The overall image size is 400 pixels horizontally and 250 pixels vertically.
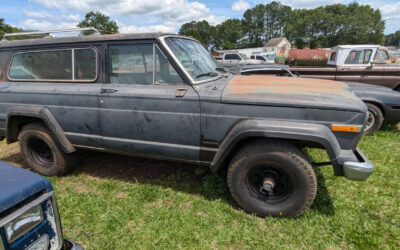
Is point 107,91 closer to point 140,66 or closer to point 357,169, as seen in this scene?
point 140,66

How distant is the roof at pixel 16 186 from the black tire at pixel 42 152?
7.05 ft

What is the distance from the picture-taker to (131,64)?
2.97 meters

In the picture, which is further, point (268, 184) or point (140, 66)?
point (140, 66)

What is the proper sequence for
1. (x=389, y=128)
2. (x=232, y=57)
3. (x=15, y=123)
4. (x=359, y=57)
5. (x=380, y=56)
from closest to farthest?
(x=15, y=123)
(x=389, y=128)
(x=380, y=56)
(x=359, y=57)
(x=232, y=57)

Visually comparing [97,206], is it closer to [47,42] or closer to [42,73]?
[42,73]

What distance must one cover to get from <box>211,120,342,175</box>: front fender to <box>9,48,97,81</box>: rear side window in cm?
197

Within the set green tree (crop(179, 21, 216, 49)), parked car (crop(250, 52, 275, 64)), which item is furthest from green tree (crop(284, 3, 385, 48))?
parked car (crop(250, 52, 275, 64))

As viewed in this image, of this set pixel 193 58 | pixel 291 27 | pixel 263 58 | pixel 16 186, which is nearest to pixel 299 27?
pixel 291 27

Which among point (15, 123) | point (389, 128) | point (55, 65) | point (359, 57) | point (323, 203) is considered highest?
point (359, 57)

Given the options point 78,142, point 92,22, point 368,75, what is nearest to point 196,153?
point 78,142

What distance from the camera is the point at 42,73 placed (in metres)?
3.36

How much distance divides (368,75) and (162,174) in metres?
5.86

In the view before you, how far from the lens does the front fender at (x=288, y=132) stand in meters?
2.24

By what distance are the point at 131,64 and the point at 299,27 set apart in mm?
73800
